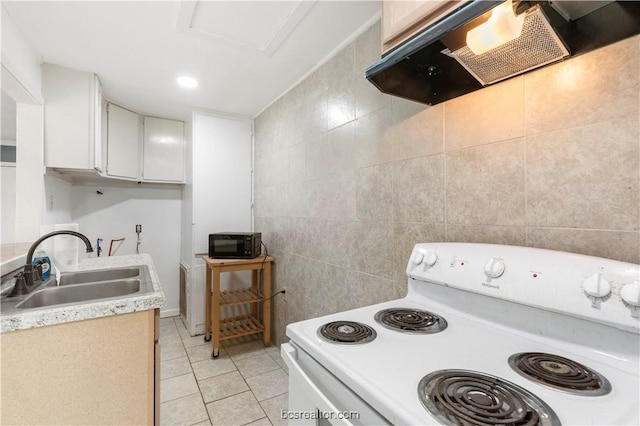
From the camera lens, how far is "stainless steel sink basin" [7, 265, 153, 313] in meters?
1.30

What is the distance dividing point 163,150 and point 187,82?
1.22 metres

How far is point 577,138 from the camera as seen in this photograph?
0.87 meters

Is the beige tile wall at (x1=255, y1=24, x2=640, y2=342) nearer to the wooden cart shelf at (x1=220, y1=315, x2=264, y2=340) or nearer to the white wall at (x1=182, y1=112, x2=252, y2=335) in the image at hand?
the wooden cart shelf at (x1=220, y1=315, x2=264, y2=340)

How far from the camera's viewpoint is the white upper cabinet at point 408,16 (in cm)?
87

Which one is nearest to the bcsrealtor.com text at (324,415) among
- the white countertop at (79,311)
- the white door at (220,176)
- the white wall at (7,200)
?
the white countertop at (79,311)

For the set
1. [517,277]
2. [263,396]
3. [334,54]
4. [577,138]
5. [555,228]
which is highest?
[334,54]

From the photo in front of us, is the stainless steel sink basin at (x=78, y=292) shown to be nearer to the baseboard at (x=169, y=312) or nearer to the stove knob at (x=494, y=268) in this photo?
the stove knob at (x=494, y=268)

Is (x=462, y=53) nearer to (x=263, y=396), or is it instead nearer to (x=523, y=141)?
(x=523, y=141)

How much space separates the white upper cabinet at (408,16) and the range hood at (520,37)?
0.24ft

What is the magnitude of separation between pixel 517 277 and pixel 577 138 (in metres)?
0.46

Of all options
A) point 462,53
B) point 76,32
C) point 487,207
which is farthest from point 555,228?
point 76,32

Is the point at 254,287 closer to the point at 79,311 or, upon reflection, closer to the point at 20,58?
the point at 79,311

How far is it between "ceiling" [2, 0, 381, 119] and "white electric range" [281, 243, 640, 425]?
1.46 metres

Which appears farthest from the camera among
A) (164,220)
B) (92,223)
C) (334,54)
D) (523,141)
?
(164,220)
